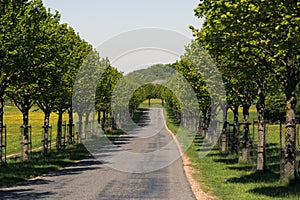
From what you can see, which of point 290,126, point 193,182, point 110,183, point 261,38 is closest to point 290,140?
point 290,126

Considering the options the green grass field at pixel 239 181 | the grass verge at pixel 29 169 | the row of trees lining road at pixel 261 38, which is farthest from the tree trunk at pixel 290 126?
the grass verge at pixel 29 169

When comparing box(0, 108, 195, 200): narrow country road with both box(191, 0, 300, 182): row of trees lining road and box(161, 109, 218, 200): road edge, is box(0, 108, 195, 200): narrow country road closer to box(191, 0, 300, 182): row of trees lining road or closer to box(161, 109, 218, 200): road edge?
box(161, 109, 218, 200): road edge

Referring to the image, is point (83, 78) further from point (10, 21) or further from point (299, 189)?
point (299, 189)

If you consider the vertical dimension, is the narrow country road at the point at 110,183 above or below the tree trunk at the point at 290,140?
below

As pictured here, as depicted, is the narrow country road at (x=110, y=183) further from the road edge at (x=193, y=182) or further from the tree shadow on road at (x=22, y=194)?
the road edge at (x=193, y=182)

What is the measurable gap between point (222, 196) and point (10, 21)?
14.2 metres

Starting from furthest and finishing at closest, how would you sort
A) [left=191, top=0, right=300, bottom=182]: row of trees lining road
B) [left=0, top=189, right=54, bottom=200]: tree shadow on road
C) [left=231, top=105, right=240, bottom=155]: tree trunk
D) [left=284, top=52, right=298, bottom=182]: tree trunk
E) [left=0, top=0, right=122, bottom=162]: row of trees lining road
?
[left=231, top=105, right=240, bottom=155]: tree trunk → [left=0, top=0, right=122, bottom=162]: row of trees lining road → [left=284, top=52, right=298, bottom=182]: tree trunk → [left=0, top=189, right=54, bottom=200]: tree shadow on road → [left=191, top=0, right=300, bottom=182]: row of trees lining road

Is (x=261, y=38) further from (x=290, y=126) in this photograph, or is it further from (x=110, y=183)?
(x=110, y=183)

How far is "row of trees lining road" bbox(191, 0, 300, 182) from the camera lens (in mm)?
16125

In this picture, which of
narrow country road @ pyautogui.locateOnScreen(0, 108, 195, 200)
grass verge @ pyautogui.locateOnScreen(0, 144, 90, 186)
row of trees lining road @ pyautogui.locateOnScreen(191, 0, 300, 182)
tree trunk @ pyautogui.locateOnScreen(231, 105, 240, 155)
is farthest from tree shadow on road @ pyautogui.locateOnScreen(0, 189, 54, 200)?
tree trunk @ pyautogui.locateOnScreen(231, 105, 240, 155)

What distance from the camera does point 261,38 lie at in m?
19.0

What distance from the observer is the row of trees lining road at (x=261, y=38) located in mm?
16125

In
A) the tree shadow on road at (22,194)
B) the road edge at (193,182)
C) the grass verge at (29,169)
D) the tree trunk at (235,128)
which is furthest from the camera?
the tree trunk at (235,128)

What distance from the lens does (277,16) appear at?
1659 cm
